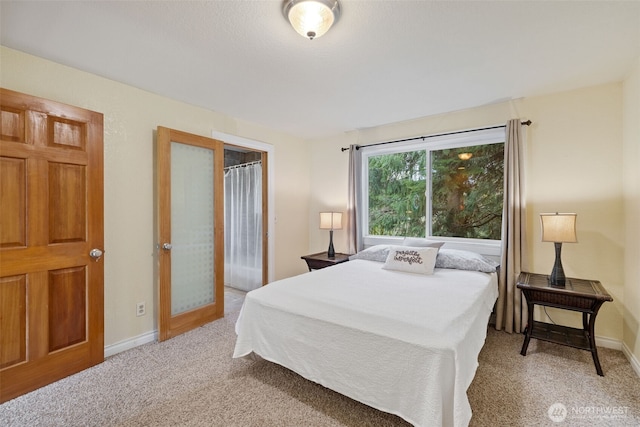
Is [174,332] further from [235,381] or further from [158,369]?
[235,381]

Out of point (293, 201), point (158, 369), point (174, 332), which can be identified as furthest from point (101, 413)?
point (293, 201)

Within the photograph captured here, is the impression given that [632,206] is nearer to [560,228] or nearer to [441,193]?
[560,228]

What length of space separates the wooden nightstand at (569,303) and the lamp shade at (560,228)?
40 centimetres

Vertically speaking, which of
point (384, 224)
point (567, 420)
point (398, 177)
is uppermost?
point (398, 177)

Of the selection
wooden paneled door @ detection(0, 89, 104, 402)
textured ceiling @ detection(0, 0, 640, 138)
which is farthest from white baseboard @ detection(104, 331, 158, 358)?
textured ceiling @ detection(0, 0, 640, 138)

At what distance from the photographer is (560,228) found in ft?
8.04

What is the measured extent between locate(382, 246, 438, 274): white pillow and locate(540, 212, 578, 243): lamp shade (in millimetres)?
949

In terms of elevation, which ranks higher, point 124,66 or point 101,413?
point 124,66

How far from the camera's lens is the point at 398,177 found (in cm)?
404

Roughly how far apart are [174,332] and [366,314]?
2149mm

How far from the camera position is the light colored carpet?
1.75 metres

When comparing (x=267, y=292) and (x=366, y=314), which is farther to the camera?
(x=267, y=292)

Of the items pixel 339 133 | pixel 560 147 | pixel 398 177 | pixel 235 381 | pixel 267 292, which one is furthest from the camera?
pixel 339 133
